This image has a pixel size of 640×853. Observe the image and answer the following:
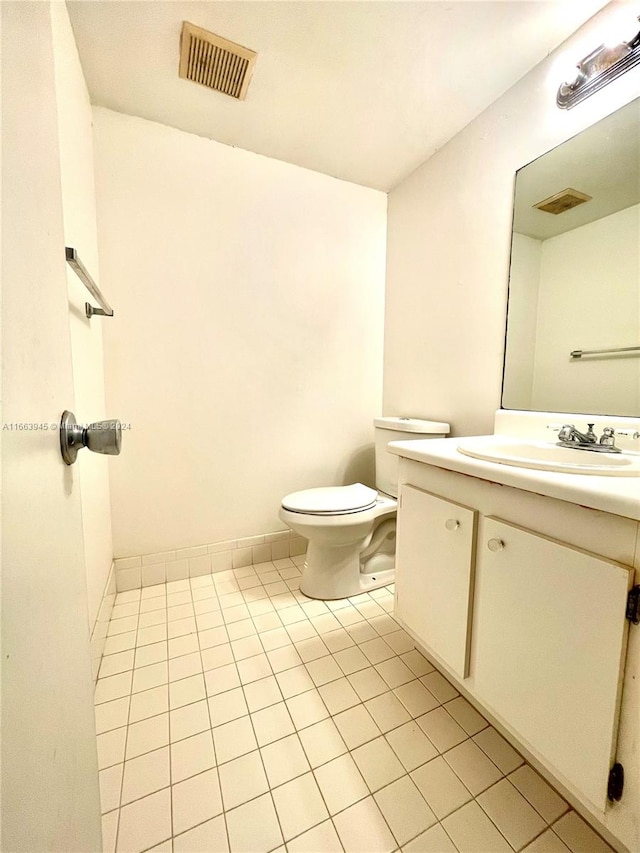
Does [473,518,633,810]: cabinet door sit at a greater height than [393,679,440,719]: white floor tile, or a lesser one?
greater

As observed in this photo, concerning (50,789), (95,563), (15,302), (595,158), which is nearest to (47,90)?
(15,302)

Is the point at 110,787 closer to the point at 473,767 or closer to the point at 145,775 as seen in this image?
the point at 145,775

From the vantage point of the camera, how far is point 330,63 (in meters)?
1.15

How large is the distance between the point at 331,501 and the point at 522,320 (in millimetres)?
1025

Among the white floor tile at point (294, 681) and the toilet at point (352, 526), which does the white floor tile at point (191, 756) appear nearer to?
the white floor tile at point (294, 681)

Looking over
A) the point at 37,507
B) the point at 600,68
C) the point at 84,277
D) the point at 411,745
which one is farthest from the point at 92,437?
the point at 600,68

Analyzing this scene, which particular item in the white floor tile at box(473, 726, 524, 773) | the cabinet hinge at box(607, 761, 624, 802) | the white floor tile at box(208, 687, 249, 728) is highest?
the cabinet hinge at box(607, 761, 624, 802)

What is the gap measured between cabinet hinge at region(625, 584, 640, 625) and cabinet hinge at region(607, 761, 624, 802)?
0.27 metres

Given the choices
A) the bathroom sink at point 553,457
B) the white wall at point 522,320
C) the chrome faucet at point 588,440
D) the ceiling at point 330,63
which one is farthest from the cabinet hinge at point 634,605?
the ceiling at point 330,63

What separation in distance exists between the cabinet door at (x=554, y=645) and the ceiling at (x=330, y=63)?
1.50 metres

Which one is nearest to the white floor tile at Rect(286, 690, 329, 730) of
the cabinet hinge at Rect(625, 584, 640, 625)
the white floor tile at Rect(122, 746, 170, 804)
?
the white floor tile at Rect(122, 746, 170, 804)

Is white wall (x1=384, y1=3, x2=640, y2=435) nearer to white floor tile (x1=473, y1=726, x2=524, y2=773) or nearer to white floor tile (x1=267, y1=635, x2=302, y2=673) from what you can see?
white floor tile (x1=473, y1=726, x2=524, y2=773)

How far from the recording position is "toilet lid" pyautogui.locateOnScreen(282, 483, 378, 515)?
135 centimetres

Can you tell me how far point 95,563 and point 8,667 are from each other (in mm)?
1078
